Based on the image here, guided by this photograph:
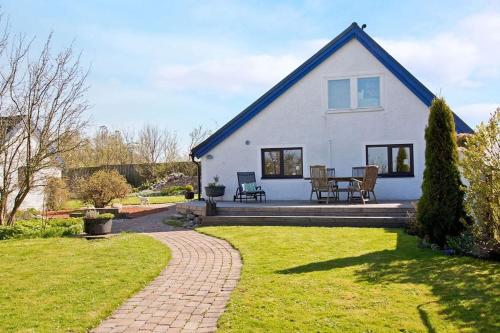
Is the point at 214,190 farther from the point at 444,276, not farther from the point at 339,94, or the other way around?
the point at 444,276

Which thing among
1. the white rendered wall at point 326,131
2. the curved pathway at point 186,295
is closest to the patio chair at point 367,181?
the white rendered wall at point 326,131

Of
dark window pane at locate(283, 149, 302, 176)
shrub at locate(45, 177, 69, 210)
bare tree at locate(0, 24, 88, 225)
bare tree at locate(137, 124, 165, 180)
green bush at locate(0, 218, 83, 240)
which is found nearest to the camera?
green bush at locate(0, 218, 83, 240)

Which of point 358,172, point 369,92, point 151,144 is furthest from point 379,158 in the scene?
point 151,144

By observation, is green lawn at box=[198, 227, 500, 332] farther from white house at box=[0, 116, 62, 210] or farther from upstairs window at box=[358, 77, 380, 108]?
white house at box=[0, 116, 62, 210]

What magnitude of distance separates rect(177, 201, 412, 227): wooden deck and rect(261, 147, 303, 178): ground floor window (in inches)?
122

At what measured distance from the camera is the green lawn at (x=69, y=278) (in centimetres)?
476

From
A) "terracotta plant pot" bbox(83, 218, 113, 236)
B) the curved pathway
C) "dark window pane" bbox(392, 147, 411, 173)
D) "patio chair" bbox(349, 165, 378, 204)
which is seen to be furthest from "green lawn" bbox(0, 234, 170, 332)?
"dark window pane" bbox(392, 147, 411, 173)

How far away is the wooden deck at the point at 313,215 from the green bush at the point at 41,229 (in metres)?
3.61

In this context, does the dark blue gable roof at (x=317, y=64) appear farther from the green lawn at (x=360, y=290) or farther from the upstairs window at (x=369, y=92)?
the green lawn at (x=360, y=290)

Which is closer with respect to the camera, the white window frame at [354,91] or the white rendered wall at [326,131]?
the white rendered wall at [326,131]

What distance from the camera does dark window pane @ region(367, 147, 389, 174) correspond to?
1511 centimetres

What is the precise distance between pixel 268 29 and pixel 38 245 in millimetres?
8682

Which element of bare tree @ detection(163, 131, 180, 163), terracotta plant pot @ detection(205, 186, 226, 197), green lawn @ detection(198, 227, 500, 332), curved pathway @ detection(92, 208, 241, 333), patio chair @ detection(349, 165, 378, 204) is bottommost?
curved pathway @ detection(92, 208, 241, 333)

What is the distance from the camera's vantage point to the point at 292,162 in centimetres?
1580
